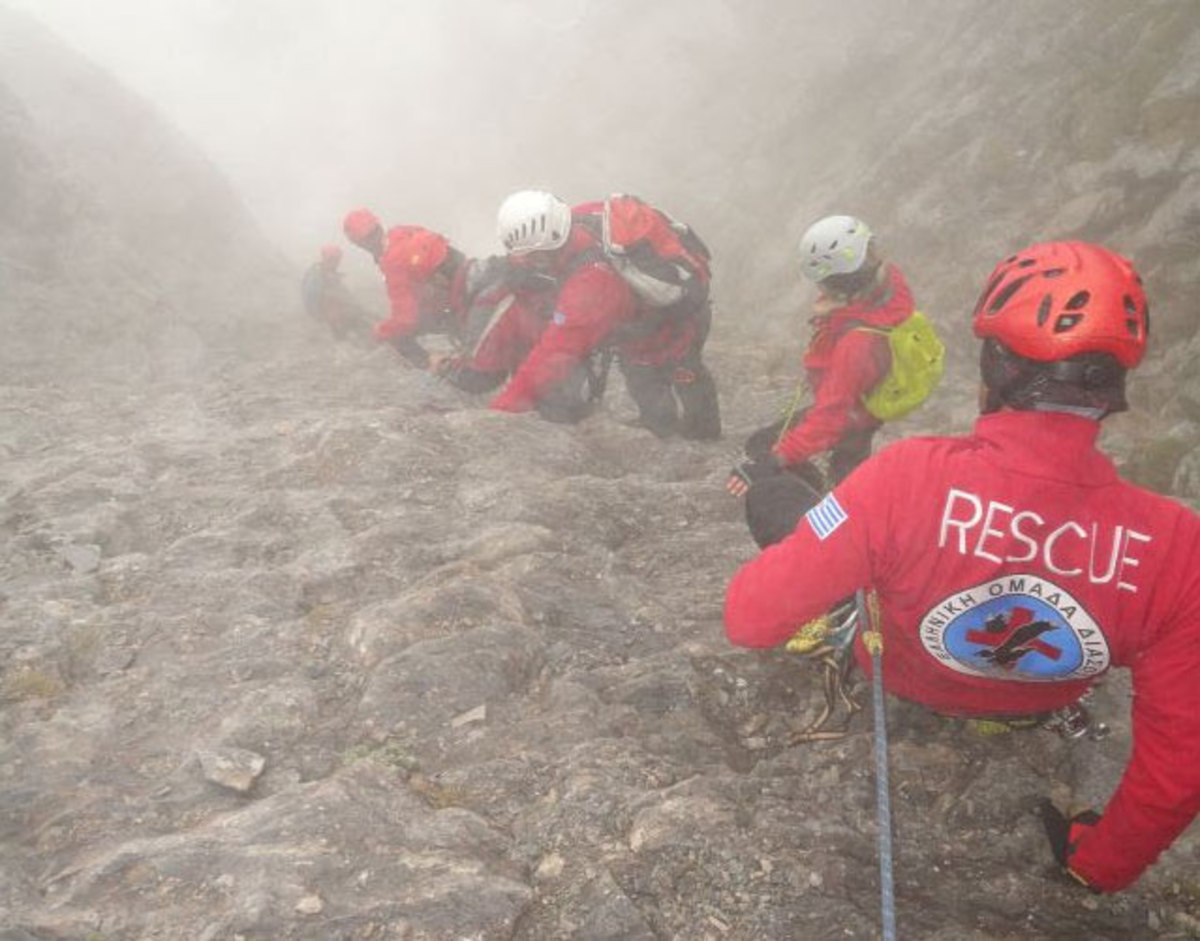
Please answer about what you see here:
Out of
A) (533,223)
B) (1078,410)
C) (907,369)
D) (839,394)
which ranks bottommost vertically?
(1078,410)

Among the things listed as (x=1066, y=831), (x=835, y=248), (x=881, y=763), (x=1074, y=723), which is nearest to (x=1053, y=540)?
(x=881, y=763)

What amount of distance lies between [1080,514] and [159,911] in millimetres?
4628

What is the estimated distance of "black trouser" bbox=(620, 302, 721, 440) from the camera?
38.2 ft

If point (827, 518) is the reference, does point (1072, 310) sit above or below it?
above

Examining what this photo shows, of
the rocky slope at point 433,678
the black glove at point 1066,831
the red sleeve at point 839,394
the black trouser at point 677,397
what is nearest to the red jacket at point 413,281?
the rocky slope at point 433,678

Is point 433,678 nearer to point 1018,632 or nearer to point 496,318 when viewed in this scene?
point 1018,632

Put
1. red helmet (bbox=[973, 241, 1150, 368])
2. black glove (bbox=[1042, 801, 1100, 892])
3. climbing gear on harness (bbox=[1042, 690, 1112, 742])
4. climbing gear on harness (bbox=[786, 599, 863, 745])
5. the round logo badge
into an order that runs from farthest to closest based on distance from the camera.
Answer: climbing gear on harness (bbox=[786, 599, 863, 745])
climbing gear on harness (bbox=[1042, 690, 1112, 742])
black glove (bbox=[1042, 801, 1100, 892])
the round logo badge
red helmet (bbox=[973, 241, 1150, 368])

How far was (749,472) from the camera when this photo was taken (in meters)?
7.36

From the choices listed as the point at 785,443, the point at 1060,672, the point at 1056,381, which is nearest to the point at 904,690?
the point at 1060,672

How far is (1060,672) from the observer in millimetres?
4312

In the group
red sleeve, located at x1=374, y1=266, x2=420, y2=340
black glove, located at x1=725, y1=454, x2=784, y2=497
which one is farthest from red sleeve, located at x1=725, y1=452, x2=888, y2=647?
red sleeve, located at x1=374, y1=266, x2=420, y2=340

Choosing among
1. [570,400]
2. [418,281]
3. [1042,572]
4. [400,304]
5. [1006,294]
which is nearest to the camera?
[1042,572]

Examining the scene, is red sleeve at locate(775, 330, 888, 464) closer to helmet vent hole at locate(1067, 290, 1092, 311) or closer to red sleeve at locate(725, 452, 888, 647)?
red sleeve at locate(725, 452, 888, 647)

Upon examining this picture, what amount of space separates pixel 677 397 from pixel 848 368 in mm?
4230
